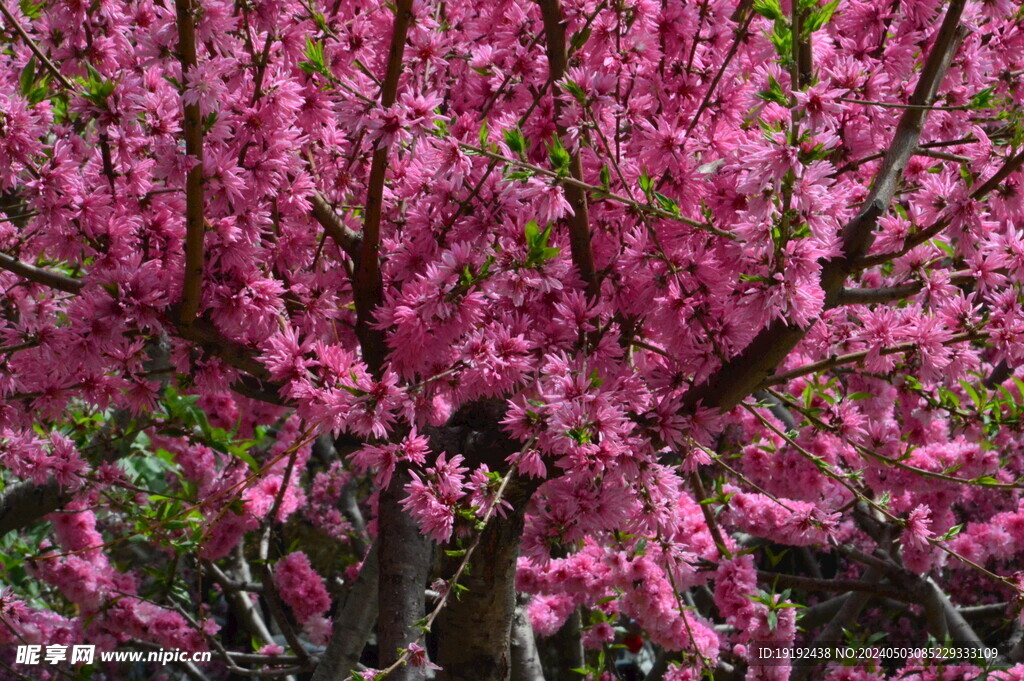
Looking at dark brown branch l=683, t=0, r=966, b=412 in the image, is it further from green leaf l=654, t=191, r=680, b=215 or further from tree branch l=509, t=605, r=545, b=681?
tree branch l=509, t=605, r=545, b=681

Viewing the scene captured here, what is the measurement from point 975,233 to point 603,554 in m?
2.12

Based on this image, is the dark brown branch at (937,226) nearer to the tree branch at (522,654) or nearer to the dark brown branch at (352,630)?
the dark brown branch at (352,630)

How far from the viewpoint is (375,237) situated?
2363mm

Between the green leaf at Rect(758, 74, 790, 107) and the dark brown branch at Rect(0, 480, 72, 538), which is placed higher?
the green leaf at Rect(758, 74, 790, 107)

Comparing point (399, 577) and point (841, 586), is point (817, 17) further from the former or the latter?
point (841, 586)

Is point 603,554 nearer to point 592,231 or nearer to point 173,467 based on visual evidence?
point 592,231

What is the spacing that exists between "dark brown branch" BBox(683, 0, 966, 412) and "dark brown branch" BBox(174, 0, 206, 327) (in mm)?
1208

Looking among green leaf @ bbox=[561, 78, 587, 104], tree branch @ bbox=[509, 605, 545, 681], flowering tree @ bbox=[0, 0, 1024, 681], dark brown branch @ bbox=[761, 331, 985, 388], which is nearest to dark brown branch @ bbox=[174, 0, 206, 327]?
flowering tree @ bbox=[0, 0, 1024, 681]

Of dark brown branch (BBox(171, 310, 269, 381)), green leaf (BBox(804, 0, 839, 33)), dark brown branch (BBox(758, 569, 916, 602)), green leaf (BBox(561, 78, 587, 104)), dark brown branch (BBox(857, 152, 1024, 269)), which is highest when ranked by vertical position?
green leaf (BBox(804, 0, 839, 33))

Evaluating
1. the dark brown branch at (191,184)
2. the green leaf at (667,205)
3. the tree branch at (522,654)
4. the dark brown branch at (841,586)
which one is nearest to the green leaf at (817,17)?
the green leaf at (667,205)

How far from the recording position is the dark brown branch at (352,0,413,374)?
6.48ft

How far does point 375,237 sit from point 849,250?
1.18 meters

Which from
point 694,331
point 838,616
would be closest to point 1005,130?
point 694,331

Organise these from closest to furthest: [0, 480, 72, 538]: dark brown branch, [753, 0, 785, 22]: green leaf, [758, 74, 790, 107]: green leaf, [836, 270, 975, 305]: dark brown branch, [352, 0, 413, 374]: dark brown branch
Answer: [758, 74, 790, 107]: green leaf < [753, 0, 785, 22]: green leaf < [352, 0, 413, 374]: dark brown branch < [836, 270, 975, 305]: dark brown branch < [0, 480, 72, 538]: dark brown branch
